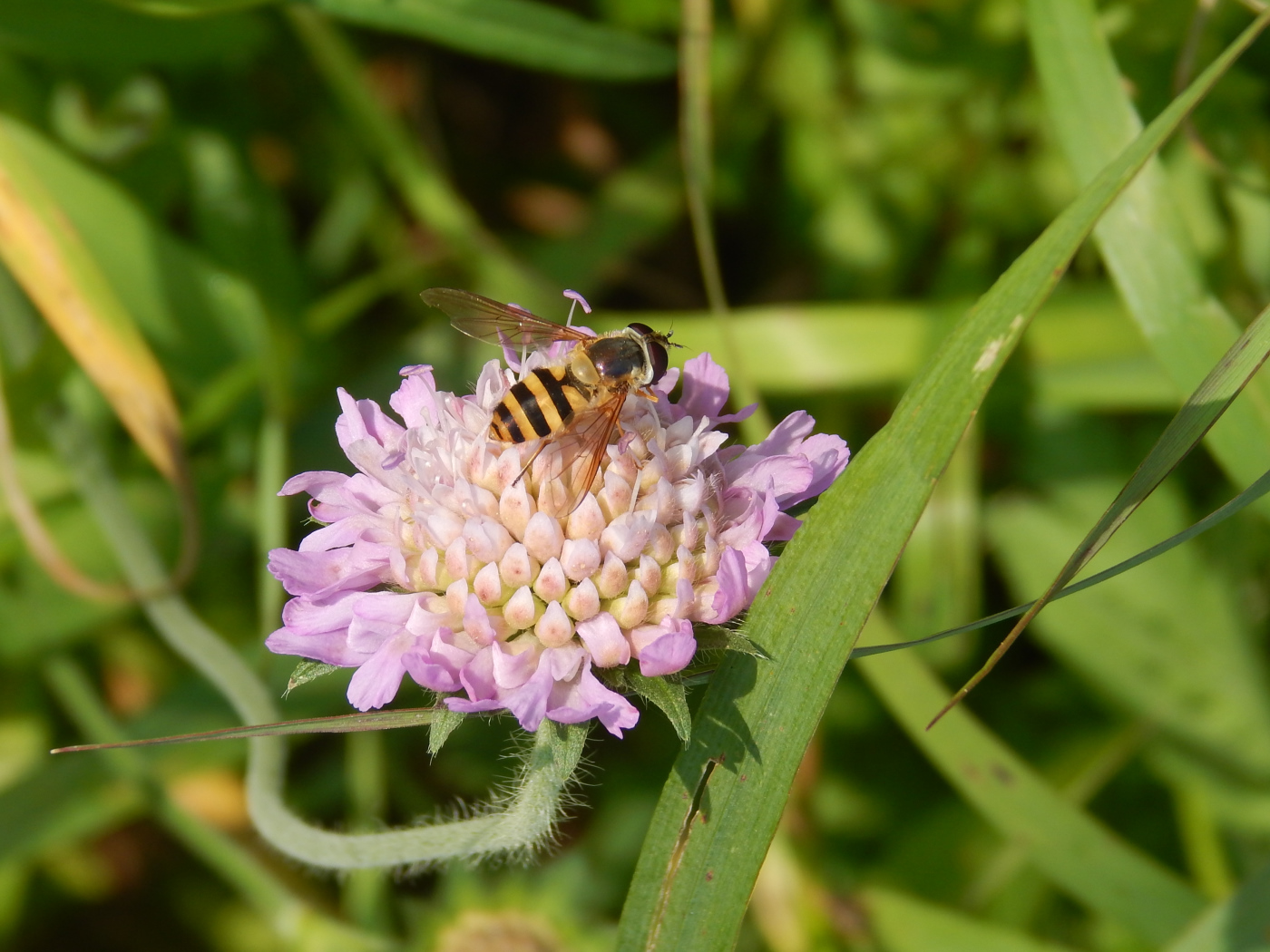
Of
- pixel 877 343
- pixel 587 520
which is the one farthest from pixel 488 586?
pixel 877 343

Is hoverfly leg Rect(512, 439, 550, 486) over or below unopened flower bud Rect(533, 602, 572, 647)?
over

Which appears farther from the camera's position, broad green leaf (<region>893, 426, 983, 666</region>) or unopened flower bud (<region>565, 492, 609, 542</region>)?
broad green leaf (<region>893, 426, 983, 666</region>)

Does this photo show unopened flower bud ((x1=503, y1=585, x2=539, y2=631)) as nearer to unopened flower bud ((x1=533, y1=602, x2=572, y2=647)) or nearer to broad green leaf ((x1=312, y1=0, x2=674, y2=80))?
unopened flower bud ((x1=533, y1=602, x2=572, y2=647))

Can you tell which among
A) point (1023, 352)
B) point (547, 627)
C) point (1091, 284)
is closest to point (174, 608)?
point (547, 627)

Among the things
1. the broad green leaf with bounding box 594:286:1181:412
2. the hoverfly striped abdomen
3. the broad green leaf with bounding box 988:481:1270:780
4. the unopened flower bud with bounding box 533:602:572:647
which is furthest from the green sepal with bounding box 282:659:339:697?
the broad green leaf with bounding box 988:481:1270:780

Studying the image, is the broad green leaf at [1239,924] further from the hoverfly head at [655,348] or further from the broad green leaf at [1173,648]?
the hoverfly head at [655,348]

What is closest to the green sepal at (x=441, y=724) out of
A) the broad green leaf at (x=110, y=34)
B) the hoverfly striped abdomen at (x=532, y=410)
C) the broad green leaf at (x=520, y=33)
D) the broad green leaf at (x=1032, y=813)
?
the hoverfly striped abdomen at (x=532, y=410)
